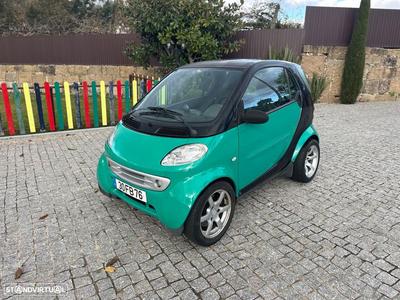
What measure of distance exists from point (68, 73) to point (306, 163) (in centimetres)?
1318

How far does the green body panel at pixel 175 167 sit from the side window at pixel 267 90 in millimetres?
503

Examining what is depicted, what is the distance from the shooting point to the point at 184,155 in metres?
2.66

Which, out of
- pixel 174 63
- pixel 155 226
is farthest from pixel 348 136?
pixel 174 63

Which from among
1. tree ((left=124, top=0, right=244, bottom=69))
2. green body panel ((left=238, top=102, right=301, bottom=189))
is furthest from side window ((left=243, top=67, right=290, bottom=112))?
tree ((left=124, top=0, right=244, bottom=69))

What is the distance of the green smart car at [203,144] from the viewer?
262 centimetres

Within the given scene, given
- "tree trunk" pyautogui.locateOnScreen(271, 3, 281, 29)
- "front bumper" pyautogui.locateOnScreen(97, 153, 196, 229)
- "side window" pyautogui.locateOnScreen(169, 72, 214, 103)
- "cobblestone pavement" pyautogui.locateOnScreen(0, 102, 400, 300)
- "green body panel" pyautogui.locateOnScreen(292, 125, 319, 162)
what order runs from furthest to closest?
"tree trunk" pyautogui.locateOnScreen(271, 3, 281, 29) → "green body panel" pyautogui.locateOnScreen(292, 125, 319, 162) → "side window" pyautogui.locateOnScreen(169, 72, 214, 103) → "front bumper" pyautogui.locateOnScreen(97, 153, 196, 229) → "cobblestone pavement" pyautogui.locateOnScreen(0, 102, 400, 300)

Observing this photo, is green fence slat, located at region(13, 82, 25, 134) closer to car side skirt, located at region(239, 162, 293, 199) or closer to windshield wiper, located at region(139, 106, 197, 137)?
windshield wiper, located at region(139, 106, 197, 137)

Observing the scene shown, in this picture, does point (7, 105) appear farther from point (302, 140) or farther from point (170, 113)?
point (302, 140)

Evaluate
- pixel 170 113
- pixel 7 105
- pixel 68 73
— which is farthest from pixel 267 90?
pixel 68 73

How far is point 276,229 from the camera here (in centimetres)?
315

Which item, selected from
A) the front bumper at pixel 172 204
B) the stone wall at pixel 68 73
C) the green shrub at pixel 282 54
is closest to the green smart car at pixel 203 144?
the front bumper at pixel 172 204

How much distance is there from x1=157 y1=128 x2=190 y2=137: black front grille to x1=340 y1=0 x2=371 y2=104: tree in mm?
11158

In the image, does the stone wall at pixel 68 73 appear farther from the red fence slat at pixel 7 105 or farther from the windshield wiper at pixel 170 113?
the windshield wiper at pixel 170 113

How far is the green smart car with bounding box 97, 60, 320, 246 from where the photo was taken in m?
2.62
